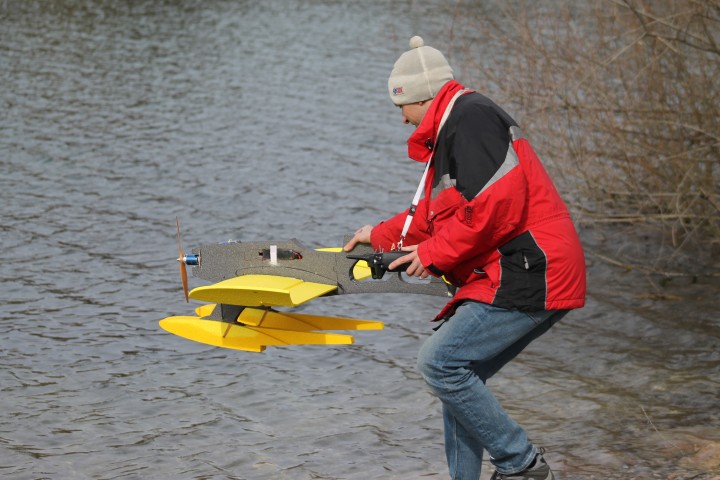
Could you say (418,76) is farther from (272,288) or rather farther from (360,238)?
(272,288)

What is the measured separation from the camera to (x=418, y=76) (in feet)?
15.9

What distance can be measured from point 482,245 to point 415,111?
0.72m

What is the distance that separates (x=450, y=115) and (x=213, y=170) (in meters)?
10.7

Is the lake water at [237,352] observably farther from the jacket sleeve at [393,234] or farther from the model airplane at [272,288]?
the jacket sleeve at [393,234]

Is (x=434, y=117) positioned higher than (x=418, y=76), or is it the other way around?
(x=418, y=76)

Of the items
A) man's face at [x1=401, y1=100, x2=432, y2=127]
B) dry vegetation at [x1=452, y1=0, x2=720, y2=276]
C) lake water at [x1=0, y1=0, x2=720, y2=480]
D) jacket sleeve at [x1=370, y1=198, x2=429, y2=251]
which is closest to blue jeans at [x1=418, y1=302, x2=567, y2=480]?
jacket sleeve at [x1=370, y1=198, x2=429, y2=251]

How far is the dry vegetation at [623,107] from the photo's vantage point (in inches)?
386

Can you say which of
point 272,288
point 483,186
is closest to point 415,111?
point 483,186

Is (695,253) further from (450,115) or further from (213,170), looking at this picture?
(450,115)

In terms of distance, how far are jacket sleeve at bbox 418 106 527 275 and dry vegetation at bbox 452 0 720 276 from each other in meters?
5.08

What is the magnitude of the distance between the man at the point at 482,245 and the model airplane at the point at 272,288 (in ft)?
1.92

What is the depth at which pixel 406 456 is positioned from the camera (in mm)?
6715

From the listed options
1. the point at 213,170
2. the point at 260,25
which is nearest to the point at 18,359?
the point at 213,170

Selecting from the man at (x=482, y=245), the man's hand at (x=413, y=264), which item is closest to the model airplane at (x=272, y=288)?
the man's hand at (x=413, y=264)
